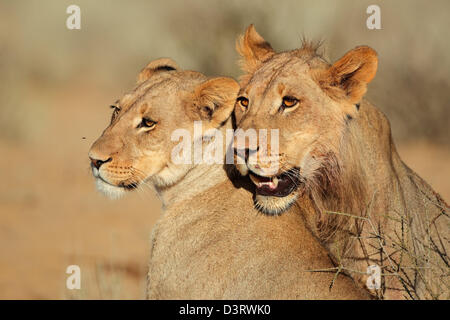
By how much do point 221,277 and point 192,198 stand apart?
0.65 metres

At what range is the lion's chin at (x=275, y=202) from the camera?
14.0 ft

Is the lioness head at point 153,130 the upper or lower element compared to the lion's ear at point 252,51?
lower

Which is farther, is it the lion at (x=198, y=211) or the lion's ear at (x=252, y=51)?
the lion's ear at (x=252, y=51)

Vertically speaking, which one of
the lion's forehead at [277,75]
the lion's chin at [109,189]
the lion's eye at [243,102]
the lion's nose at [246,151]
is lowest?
the lion's nose at [246,151]

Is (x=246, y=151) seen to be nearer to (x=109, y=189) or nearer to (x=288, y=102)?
(x=288, y=102)

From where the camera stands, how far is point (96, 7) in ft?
45.1

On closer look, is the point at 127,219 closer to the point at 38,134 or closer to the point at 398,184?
the point at 38,134

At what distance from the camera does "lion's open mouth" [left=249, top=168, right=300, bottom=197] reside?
4.22 meters

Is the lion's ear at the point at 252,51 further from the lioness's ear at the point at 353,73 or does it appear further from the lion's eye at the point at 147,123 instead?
the lion's eye at the point at 147,123

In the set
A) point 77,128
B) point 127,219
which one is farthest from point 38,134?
point 127,219

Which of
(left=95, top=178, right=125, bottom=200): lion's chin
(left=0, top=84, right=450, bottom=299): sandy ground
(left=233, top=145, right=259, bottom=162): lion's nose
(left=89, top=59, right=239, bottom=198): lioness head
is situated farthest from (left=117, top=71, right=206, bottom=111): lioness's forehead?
(left=0, top=84, right=450, bottom=299): sandy ground

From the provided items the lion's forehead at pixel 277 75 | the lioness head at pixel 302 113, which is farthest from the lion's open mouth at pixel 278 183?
the lion's forehead at pixel 277 75

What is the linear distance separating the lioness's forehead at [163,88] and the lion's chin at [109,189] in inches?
19.4

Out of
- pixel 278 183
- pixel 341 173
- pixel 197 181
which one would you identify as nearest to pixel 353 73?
pixel 341 173
